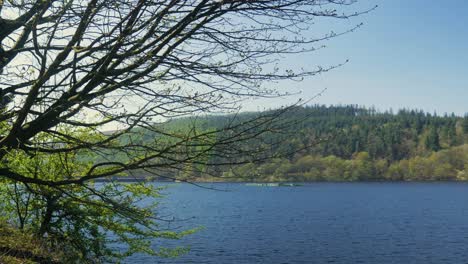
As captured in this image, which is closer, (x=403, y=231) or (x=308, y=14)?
(x=308, y=14)

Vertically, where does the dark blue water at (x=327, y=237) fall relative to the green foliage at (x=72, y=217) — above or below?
below

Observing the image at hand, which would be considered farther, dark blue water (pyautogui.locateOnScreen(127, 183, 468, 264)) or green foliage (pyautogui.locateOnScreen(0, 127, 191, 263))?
dark blue water (pyautogui.locateOnScreen(127, 183, 468, 264))

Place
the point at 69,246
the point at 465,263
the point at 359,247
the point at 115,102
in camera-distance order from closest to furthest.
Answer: the point at 115,102, the point at 69,246, the point at 465,263, the point at 359,247

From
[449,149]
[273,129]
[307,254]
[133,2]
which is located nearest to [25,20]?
[133,2]

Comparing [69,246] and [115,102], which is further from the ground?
[115,102]

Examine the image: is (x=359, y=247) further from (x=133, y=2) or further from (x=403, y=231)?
(x=133, y=2)

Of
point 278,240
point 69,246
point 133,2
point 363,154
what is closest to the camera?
point 133,2

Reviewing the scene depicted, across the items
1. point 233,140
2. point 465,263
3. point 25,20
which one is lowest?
point 465,263

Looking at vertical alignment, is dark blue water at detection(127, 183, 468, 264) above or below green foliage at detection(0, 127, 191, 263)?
below

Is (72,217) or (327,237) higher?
(72,217)

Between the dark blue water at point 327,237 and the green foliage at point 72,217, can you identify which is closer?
the green foliage at point 72,217

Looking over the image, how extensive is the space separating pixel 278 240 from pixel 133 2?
3801 centimetres

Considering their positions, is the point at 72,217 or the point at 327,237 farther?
the point at 327,237

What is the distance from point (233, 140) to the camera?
6281 mm
